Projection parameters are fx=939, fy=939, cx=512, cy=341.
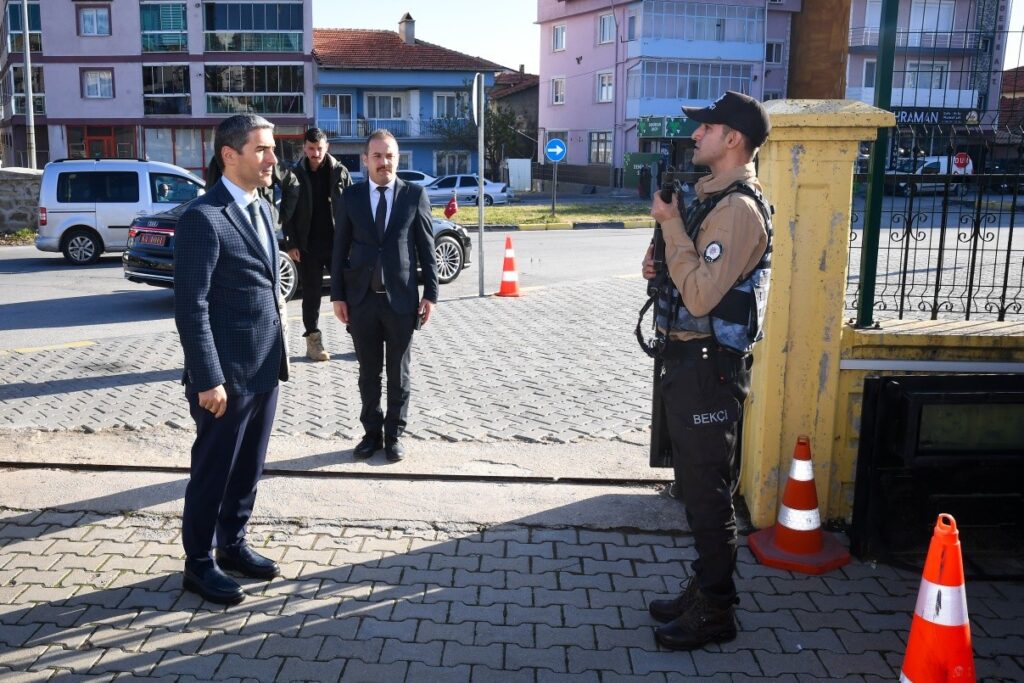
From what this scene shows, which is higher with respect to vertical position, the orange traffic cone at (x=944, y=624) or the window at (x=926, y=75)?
the window at (x=926, y=75)

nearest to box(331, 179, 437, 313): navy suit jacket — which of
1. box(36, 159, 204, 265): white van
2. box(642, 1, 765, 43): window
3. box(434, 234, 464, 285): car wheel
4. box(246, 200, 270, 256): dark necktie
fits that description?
box(246, 200, 270, 256): dark necktie

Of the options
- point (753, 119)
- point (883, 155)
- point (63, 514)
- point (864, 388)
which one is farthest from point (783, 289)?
point (63, 514)

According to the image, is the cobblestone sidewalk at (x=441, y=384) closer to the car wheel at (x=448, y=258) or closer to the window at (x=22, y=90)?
the car wheel at (x=448, y=258)

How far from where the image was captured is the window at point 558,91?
5441 cm

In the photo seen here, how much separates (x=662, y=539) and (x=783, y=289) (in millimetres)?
1371

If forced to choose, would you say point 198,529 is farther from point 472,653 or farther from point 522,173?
point 522,173

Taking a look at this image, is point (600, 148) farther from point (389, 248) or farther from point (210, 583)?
point (210, 583)

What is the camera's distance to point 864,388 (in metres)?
4.30

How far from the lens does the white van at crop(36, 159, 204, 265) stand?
15.8 m

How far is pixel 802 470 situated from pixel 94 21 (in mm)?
49272

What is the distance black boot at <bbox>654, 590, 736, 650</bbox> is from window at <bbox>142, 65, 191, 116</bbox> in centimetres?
4720

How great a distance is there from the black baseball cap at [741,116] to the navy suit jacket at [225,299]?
1.93 m

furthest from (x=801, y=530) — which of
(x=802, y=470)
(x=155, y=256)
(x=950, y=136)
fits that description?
(x=155, y=256)

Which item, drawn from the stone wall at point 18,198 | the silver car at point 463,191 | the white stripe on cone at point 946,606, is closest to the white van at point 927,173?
the white stripe on cone at point 946,606
